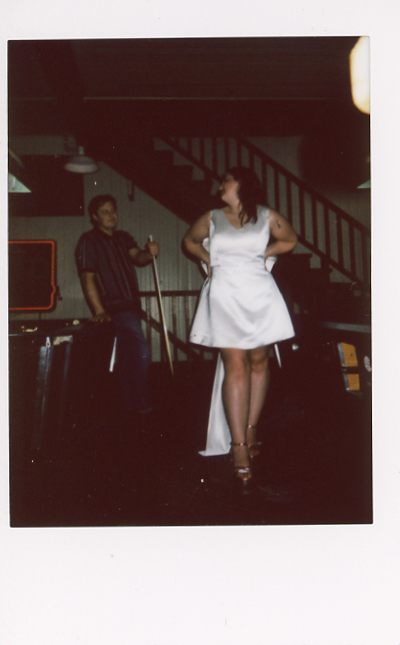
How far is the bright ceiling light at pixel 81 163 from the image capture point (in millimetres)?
3268

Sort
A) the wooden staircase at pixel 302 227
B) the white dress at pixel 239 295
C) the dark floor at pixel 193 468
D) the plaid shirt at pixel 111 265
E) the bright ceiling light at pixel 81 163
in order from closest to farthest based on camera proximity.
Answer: the dark floor at pixel 193 468
the wooden staircase at pixel 302 227
the white dress at pixel 239 295
the plaid shirt at pixel 111 265
the bright ceiling light at pixel 81 163

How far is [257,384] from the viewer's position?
171 centimetres

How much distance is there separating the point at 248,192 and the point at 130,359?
4.22 feet

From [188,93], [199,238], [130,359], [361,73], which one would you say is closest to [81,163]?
[188,93]

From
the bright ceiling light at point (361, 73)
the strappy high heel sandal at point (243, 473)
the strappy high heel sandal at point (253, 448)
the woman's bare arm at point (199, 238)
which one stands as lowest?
the strappy high heel sandal at point (243, 473)

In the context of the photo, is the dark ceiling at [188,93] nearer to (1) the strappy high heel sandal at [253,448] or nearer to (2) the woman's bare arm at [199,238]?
(2) the woman's bare arm at [199,238]

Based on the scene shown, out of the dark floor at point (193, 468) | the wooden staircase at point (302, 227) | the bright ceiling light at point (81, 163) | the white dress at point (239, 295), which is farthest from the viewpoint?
the bright ceiling light at point (81, 163)

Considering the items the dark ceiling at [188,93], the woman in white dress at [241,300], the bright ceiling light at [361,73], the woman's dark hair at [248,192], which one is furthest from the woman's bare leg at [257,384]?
the bright ceiling light at [361,73]

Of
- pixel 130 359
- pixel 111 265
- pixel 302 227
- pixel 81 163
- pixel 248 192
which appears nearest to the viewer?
pixel 248 192

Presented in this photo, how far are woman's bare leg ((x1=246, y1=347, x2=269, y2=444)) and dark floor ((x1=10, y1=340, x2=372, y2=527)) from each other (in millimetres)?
42

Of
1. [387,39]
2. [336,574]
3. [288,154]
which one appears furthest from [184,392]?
[288,154]

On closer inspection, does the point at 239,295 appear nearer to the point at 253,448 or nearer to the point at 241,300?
the point at 241,300

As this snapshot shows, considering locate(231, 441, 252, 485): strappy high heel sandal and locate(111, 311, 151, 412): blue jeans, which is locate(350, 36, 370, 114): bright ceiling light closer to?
locate(231, 441, 252, 485): strappy high heel sandal

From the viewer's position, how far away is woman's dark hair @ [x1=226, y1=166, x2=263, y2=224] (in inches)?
65.3
